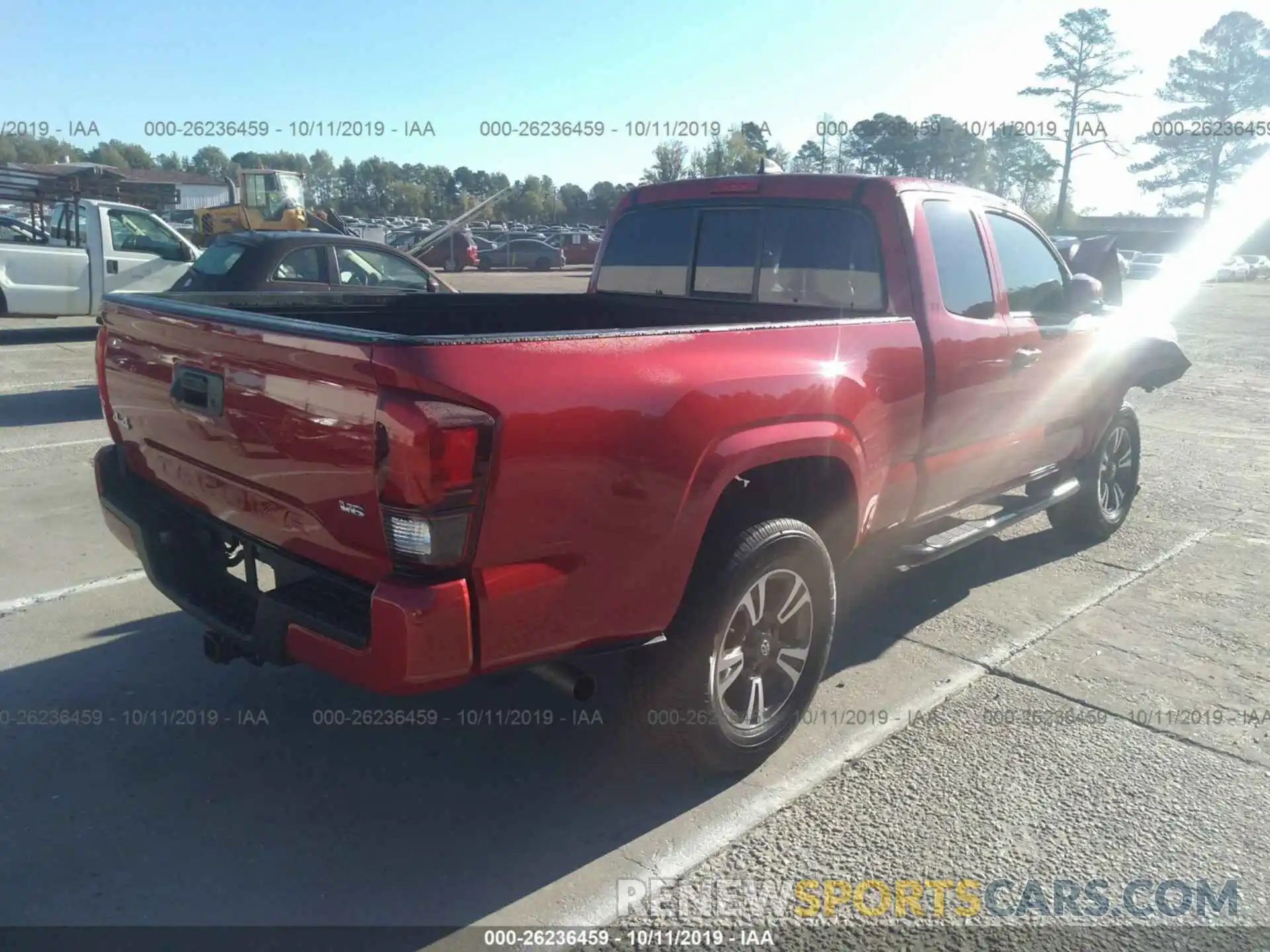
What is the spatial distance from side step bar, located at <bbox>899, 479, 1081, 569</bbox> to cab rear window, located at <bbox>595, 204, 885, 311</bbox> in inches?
41.6

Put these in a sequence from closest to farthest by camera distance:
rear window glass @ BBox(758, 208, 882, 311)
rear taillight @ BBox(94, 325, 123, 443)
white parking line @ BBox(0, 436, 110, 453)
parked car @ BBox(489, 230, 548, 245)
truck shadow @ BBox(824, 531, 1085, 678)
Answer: rear taillight @ BBox(94, 325, 123, 443)
rear window glass @ BBox(758, 208, 882, 311)
truck shadow @ BBox(824, 531, 1085, 678)
white parking line @ BBox(0, 436, 110, 453)
parked car @ BBox(489, 230, 548, 245)

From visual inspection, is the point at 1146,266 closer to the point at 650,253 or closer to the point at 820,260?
the point at 650,253

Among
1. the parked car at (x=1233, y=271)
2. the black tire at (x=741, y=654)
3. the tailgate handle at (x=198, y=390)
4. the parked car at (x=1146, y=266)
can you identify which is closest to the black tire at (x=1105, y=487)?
the black tire at (x=741, y=654)

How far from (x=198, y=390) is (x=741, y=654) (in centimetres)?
193

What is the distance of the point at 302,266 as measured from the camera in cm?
960

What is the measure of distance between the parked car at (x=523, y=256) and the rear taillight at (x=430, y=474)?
131 ft

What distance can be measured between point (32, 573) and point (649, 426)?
3.92m

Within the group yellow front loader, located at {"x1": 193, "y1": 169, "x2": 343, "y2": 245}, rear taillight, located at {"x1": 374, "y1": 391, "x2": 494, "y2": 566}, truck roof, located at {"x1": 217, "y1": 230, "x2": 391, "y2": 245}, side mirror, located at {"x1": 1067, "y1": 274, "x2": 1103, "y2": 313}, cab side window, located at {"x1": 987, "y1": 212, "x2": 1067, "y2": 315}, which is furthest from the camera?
yellow front loader, located at {"x1": 193, "y1": 169, "x2": 343, "y2": 245}

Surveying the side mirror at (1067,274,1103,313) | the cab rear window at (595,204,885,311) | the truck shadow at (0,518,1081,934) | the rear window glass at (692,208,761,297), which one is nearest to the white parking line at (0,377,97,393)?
the truck shadow at (0,518,1081,934)

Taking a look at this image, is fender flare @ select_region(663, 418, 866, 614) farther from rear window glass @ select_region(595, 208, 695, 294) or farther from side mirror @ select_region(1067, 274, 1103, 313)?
side mirror @ select_region(1067, 274, 1103, 313)

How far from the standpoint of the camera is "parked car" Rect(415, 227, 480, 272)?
125 ft

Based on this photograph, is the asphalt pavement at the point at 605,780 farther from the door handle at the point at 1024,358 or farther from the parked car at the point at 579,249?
the parked car at the point at 579,249

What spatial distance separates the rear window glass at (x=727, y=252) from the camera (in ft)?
15.3

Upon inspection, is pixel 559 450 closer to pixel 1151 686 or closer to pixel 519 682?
pixel 519 682
